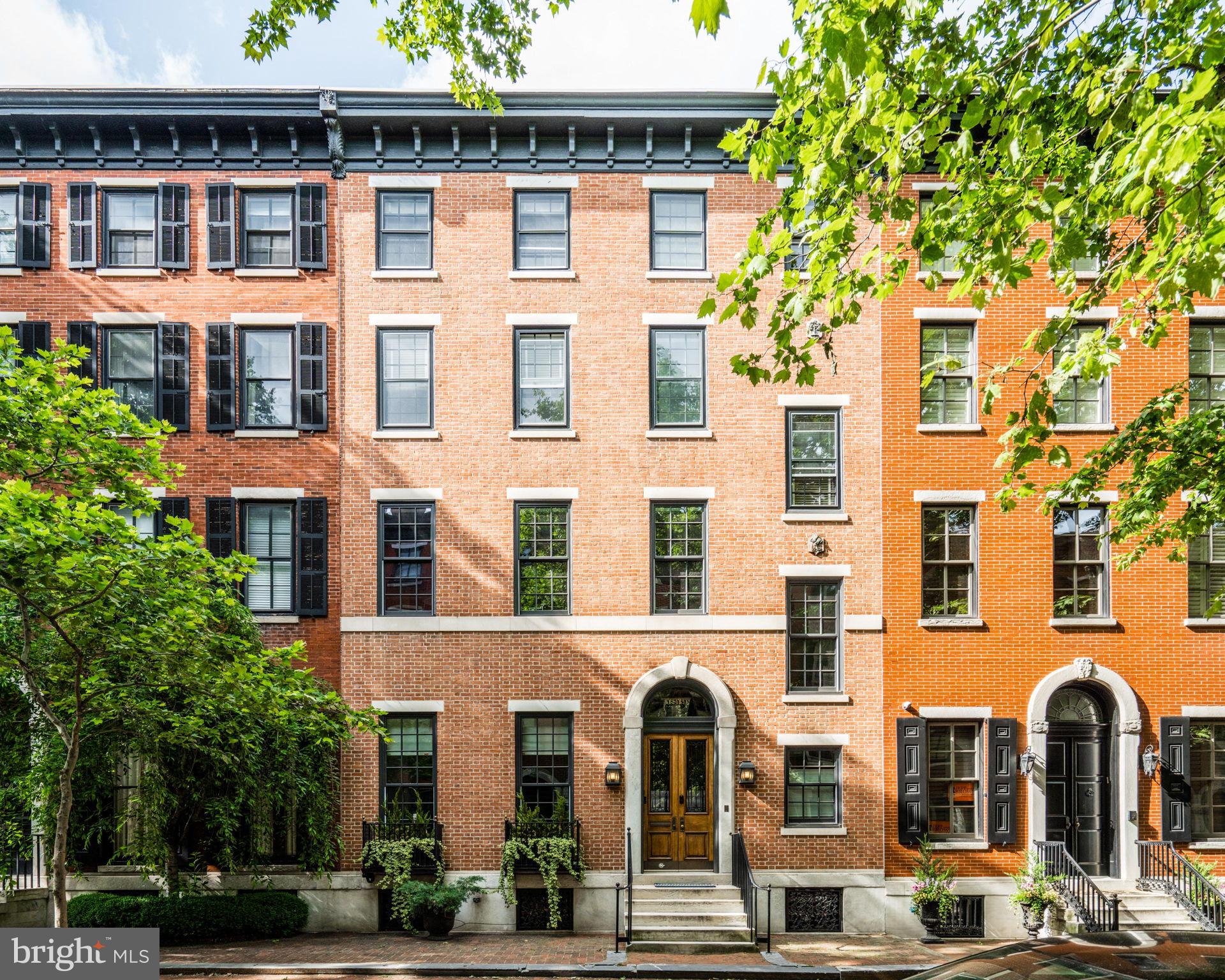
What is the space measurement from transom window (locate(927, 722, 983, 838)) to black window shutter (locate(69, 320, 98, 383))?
15.9 m

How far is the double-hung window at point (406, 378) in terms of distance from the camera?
576 inches

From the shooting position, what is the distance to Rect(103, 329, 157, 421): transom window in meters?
14.7

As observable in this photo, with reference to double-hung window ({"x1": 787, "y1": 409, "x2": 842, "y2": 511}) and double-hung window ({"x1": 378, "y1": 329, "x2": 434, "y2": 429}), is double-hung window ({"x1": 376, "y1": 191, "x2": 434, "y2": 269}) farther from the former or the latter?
double-hung window ({"x1": 787, "y1": 409, "x2": 842, "y2": 511})

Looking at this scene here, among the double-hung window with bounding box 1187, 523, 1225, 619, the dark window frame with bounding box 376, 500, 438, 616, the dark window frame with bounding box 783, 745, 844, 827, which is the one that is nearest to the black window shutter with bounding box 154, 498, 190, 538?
the dark window frame with bounding box 376, 500, 438, 616

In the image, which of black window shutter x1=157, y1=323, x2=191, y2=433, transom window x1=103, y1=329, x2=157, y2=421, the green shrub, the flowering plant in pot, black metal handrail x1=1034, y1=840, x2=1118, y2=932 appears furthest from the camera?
transom window x1=103, y1=329, x2=157, y2=421

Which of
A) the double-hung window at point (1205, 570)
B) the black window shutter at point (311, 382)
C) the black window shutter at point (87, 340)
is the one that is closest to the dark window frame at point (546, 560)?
the black window shutter at point (311, 382)

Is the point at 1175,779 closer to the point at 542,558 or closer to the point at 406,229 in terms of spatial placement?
the point at 542,558

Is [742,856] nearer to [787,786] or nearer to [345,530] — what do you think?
[787,786]

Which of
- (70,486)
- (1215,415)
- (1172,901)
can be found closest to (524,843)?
(70,486)

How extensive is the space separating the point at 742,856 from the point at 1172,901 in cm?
702

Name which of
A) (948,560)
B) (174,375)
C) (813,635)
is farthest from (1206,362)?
(174,375)

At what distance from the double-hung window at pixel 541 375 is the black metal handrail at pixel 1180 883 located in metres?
12.4

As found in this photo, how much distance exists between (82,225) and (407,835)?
39.7 feet

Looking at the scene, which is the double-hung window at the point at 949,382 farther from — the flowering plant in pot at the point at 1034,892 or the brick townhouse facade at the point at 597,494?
the flowering plant in pot at the point at 1034,892
